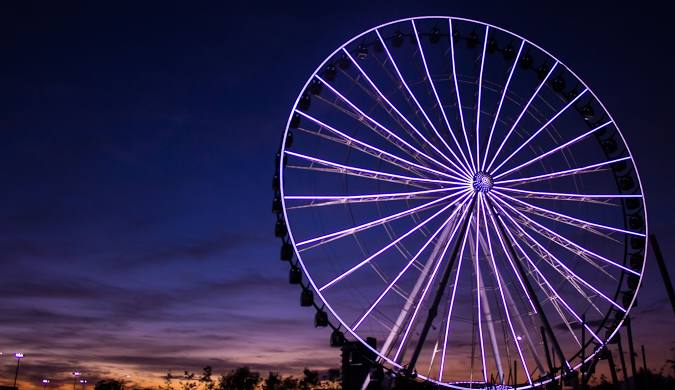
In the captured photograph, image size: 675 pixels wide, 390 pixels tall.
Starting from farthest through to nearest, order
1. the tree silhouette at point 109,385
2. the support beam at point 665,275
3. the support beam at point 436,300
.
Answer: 1. the tree silhouette at point 109,385
2. the support beam at point 436,300
3. the support beam at point 665,275

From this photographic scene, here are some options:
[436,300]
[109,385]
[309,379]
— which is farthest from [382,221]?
[109,385]

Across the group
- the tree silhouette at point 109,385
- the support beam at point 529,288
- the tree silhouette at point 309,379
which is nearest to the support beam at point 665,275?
the support beam at point 529,288

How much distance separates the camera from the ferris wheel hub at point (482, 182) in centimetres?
2723

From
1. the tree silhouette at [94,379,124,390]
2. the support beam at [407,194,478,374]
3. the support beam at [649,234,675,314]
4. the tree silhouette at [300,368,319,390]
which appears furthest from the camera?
the tree silhouette at [94,379,124,390]

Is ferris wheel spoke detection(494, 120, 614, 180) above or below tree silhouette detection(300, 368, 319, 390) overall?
above

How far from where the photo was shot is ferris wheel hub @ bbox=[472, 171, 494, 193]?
89.4 ft

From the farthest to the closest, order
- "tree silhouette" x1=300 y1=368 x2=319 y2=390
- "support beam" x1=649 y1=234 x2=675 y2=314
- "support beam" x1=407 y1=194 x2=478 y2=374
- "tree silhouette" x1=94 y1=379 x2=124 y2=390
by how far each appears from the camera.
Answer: "tree silhouette" x1=94 y1=379 x2=124 y2=390, "tree silhouette" x1=300 y1=368 x2=319 y2=390, "support beam" x1=407 y1=194 x2=478 y2=374, "support beam" x1=649 y1=234 x2=675 y2=314

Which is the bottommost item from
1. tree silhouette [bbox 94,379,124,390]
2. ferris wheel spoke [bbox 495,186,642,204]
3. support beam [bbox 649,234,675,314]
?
tree silhouette [bbox 94,379,124,390]

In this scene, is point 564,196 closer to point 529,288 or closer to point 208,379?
point 529,288

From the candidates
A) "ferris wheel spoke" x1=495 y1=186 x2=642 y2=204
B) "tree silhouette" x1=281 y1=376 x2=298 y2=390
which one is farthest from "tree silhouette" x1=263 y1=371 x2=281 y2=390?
"ferris wheel spoke" x1=495 y1=186 x2=642 y2=204

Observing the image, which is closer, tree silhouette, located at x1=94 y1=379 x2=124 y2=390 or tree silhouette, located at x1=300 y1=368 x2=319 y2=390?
tree silhouette, located at x1=300 y1=368 x2=319 y2=390

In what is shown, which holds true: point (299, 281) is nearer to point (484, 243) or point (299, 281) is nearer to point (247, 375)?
point (484, 243)

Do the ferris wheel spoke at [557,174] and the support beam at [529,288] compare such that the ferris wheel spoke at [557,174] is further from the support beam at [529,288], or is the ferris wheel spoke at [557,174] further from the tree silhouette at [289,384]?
the tree silhouette at [289,384]

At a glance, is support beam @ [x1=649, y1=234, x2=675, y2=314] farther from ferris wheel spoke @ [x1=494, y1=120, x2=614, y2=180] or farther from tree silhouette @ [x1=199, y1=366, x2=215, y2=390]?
tree silhouette @ [x1=199, y1=366, x2=215, y2=390]
